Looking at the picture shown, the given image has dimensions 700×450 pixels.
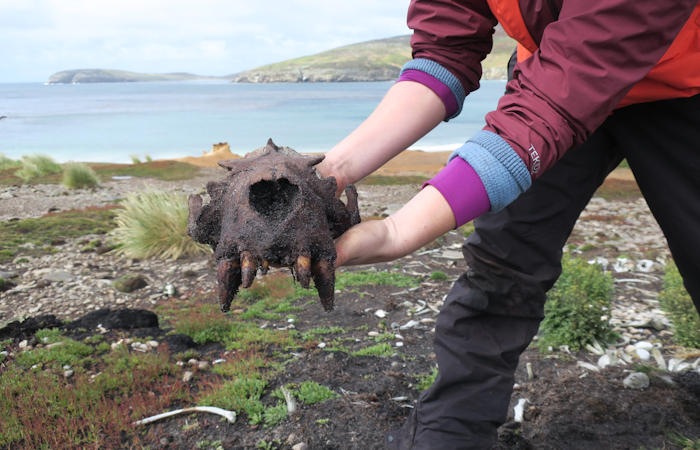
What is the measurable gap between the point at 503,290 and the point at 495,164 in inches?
56.2

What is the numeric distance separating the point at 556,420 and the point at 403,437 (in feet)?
3.85

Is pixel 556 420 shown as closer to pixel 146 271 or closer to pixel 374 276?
pixel 374 276

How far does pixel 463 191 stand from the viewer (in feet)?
5.04

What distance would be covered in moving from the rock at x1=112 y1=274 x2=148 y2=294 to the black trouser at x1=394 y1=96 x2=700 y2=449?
490 cm

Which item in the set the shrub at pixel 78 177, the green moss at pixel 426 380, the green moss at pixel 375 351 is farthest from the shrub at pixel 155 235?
the shrub at pixel 78 177

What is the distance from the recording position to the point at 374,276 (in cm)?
680

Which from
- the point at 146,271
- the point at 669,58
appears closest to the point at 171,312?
the point at 146,271

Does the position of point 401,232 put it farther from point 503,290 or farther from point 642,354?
point 642,354

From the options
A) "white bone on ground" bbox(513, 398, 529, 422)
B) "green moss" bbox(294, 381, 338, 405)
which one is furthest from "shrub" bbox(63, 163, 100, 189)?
"white bone on ground" bbox(513, 398, 529, 422)

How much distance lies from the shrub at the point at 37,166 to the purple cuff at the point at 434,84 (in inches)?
731

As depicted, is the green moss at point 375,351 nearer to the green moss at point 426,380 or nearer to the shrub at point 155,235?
the green moss at point 426,380

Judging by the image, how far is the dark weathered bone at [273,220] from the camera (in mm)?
1628

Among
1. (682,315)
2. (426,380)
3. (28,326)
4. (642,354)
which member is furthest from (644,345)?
(28,326)

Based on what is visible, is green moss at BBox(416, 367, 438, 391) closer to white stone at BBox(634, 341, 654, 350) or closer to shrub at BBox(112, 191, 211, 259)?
white stone at BBox(634, 341, 654, 350)
